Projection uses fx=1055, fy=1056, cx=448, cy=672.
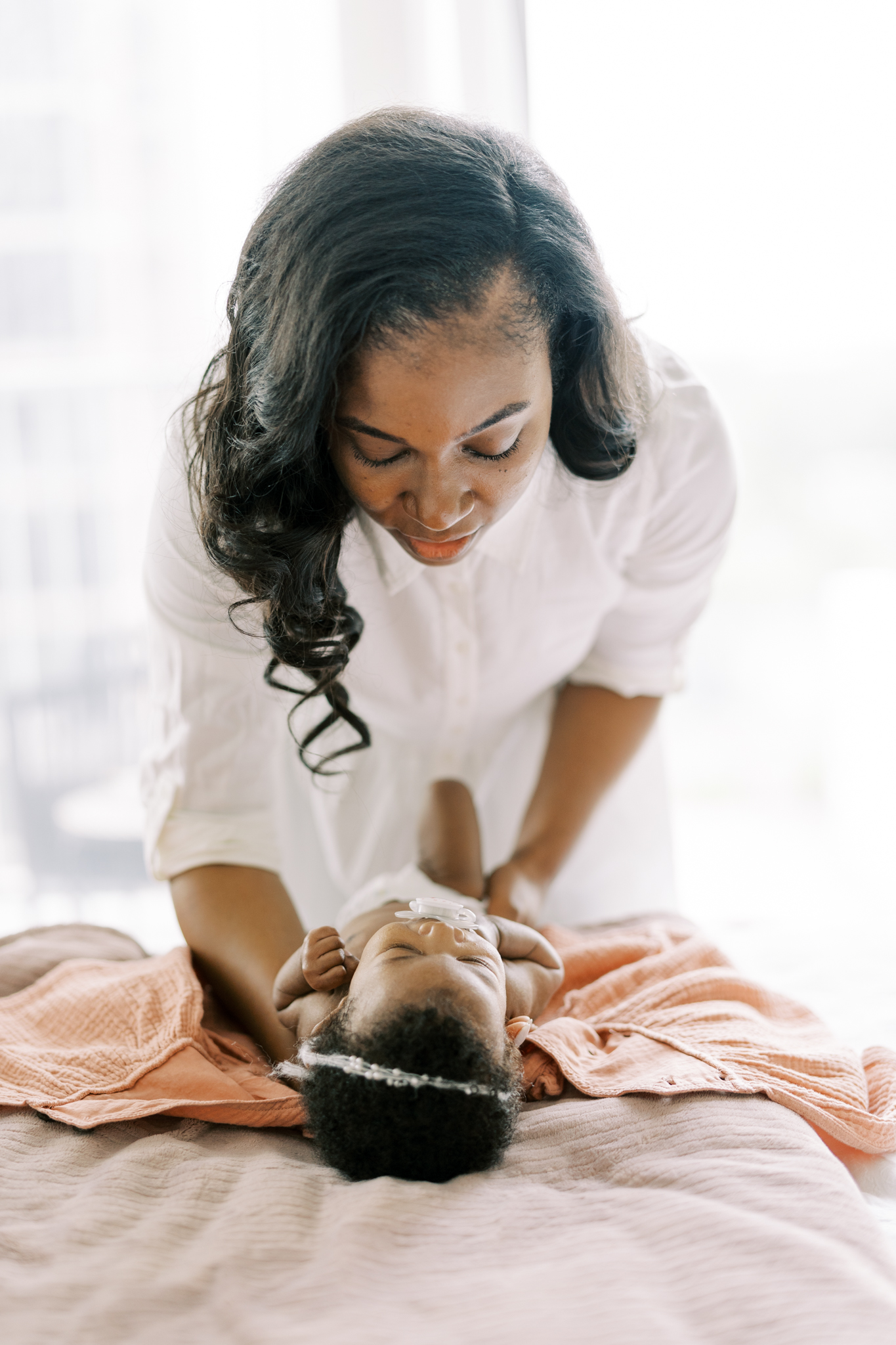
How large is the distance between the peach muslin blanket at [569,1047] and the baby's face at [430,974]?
0.09 meters

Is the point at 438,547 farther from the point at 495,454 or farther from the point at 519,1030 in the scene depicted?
the point at 519,1030

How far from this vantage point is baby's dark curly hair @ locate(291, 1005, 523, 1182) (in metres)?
0.98

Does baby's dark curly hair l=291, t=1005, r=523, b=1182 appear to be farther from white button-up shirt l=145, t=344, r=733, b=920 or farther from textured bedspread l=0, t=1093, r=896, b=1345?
white button-up shirt l=145, t=344, r=733, b=920

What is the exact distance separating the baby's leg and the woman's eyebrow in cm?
62

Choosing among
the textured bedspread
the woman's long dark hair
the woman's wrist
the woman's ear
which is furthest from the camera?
the woman's wrist

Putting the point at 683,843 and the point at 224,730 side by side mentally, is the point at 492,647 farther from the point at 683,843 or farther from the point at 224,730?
the point at 683,843

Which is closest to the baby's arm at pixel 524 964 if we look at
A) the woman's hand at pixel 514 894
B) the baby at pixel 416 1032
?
the baby at pixel 416 1032

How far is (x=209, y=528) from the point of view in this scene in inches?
46.6

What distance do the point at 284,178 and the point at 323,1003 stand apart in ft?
2.88

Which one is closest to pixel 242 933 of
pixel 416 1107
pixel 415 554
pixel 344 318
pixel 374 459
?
pixel 416 1107

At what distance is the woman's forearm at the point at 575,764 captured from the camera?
5.16 feet

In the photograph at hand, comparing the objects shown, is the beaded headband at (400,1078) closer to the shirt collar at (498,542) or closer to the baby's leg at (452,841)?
the baby's leg at (452,841)

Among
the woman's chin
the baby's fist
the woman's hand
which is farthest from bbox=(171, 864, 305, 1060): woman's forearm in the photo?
the woman's chin

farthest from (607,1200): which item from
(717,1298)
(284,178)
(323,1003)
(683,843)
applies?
(683,843)
